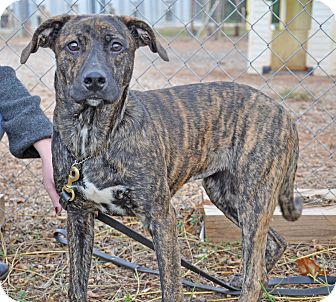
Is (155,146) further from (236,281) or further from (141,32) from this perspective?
(236,281)

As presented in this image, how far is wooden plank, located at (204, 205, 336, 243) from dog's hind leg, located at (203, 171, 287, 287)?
18.4 inches

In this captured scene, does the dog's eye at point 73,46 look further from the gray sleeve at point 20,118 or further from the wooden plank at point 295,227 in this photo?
the wooden plank at point 295,227

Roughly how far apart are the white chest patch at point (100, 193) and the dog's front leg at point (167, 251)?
20 cm

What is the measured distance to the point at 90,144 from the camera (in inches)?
116

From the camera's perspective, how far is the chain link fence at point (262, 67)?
481 cm

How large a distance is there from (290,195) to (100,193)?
44.5 inches

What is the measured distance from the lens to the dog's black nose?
8.38 ft

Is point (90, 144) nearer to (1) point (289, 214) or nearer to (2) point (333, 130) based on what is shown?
(1) point (289, 214)

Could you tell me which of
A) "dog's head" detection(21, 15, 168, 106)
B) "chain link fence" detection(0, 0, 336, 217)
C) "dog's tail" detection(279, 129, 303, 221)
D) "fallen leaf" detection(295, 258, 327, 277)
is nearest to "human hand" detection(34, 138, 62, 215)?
"dog's head" detection(21, 15, 168, 106)

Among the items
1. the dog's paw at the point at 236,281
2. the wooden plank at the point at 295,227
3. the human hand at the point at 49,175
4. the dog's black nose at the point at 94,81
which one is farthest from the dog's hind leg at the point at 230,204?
the dog's black nose at the point at 94,81

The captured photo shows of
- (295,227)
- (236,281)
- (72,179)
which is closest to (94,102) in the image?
(72,179)

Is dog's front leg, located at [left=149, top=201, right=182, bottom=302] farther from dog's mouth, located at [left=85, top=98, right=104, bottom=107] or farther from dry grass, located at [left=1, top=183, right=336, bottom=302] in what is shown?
dog's mouth, located at [left=85, top=98, right=104, bottom=107]

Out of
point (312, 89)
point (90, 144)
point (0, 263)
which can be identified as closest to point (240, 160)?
point (90, 144)

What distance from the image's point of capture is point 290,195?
3.42 meters
